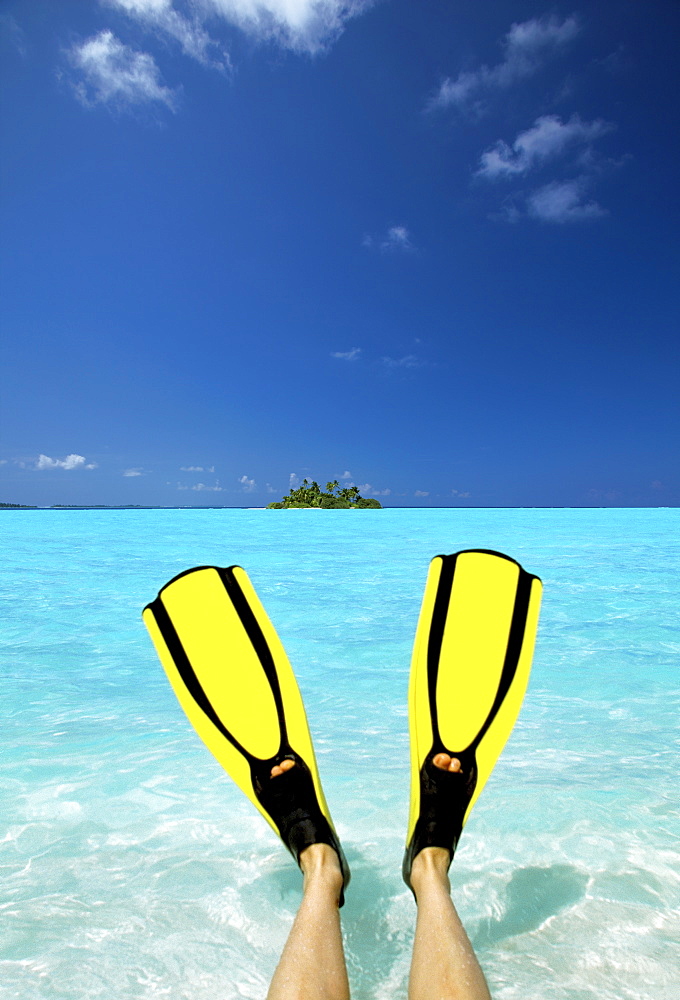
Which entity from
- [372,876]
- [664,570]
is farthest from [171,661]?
[664,570]

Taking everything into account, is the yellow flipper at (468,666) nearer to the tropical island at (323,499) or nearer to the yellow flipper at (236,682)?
the yellow flipper at (236,682)

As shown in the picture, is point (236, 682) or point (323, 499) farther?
point (323, 499)

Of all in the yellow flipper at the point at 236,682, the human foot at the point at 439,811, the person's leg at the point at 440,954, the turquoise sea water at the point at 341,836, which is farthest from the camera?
the yellow flipper at the point at 236,682

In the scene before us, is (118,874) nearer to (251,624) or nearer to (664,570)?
(251,624)

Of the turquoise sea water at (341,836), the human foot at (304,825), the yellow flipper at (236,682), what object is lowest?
the turquoise sea water at (341,836)

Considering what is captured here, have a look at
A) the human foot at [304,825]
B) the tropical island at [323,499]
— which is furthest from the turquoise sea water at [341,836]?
the tropical island at [323,499]

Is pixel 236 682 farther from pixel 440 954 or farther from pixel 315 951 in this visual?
pixel 440 954

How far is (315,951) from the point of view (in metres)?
1.12

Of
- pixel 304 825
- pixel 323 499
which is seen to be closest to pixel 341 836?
pixel 304 825

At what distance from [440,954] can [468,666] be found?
1.21 m

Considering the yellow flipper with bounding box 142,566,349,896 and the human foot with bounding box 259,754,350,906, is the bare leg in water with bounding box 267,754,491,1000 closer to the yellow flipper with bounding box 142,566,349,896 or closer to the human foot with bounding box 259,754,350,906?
the human foot with bounding box 259,754,350,906

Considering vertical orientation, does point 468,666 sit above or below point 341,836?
above

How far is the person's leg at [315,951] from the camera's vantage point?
1038mm

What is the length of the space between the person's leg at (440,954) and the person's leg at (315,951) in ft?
0.50
